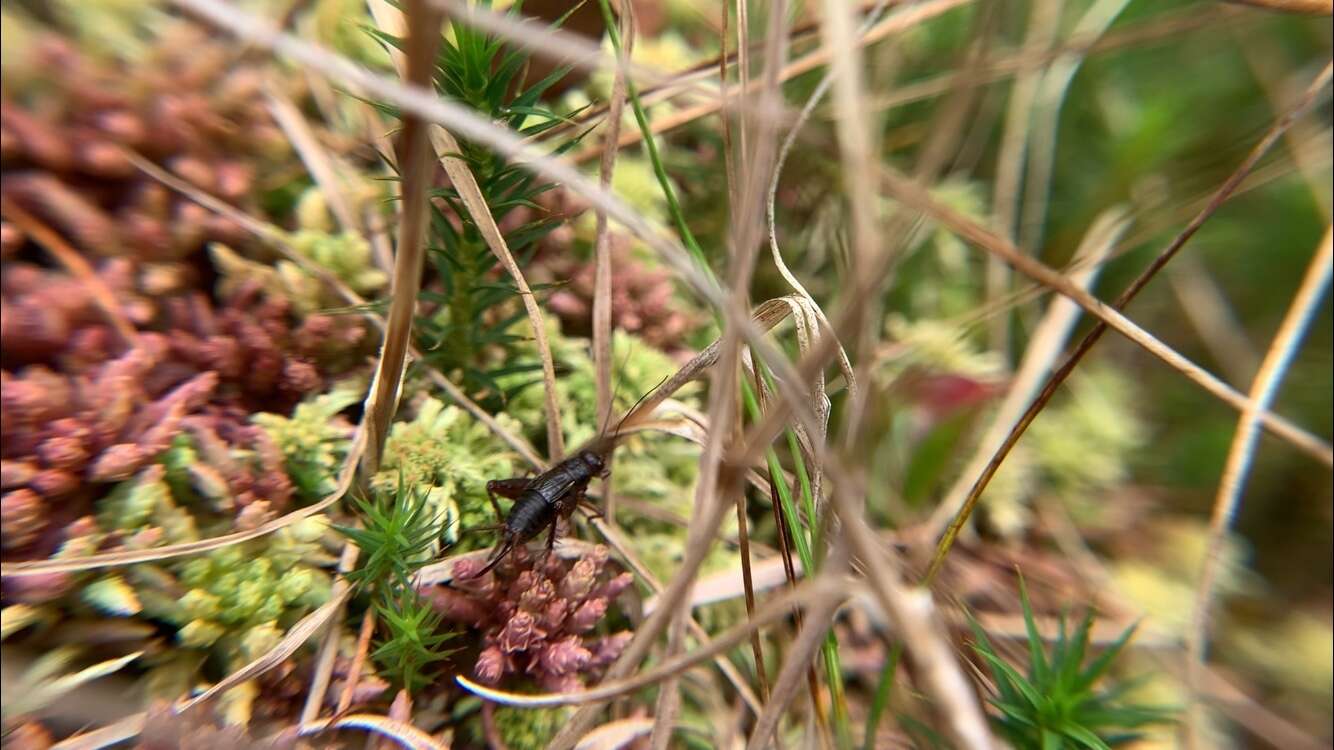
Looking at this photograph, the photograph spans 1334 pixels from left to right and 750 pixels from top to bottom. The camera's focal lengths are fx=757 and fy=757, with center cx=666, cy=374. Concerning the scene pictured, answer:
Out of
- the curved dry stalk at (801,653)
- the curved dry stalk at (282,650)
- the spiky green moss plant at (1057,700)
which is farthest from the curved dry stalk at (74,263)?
the spiky green moss plant at (1057,700)

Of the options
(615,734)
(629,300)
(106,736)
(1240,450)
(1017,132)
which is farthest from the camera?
(1017,132)

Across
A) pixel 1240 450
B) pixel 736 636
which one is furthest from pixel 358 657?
pixel 1240 450

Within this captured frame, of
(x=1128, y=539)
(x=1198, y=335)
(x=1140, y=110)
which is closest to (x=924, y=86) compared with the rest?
(x=1140, y=110)

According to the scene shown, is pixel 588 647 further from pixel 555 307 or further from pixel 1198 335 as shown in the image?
pixel 1198 335

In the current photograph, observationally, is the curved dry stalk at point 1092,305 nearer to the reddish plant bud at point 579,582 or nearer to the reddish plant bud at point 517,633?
the reddish plant bud at point 579,582

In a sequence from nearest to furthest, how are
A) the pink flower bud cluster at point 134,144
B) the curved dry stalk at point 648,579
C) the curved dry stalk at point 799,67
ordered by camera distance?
the curved dry stalk at point 648,579
the pink flower bud cluster at point 134,144
the curved dry stalk at point 799,67

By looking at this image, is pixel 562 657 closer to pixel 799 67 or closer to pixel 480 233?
pixel 480 233

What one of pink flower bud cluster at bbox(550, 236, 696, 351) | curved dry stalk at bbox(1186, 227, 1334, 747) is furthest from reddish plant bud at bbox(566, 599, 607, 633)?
curved dry stalk at bbox(1186, 227, 1334, 747)
